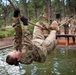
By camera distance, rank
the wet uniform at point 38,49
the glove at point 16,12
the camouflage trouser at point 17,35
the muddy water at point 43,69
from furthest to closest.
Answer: the muddy water at point 43,69
the wet uniform at point 38,49
the camouflage trouser at point 17,35
the glove at point 16,12

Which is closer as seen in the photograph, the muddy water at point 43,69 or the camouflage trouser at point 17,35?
the camouflage trouser at point 17,35

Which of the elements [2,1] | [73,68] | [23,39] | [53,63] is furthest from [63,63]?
[2,1]

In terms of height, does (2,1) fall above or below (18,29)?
above

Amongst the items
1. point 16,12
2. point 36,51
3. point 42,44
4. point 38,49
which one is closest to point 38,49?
point 38,49

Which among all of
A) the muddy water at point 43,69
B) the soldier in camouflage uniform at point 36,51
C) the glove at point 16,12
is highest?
the glove at point 16,12

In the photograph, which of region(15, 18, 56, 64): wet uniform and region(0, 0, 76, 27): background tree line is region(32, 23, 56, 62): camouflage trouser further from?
region(0, 0, 76, 27): background tree line

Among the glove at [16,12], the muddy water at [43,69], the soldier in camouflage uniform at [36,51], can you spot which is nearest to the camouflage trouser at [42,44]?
the soldier in camouflage uniform at [36,51]

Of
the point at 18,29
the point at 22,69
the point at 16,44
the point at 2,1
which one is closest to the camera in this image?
the point at 18,29

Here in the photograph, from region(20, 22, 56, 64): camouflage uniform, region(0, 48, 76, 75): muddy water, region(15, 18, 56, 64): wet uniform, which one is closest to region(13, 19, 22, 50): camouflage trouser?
region(15, 18, 56, 64): wet uniform

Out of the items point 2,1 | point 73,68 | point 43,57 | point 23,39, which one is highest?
point 2,1

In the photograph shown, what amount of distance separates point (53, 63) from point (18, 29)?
17.3ft

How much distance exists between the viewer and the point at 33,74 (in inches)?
321

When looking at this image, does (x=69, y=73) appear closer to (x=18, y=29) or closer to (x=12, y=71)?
(x=12, y=71)

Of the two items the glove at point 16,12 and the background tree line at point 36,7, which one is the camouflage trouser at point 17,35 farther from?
the background tree line at point 36,7
